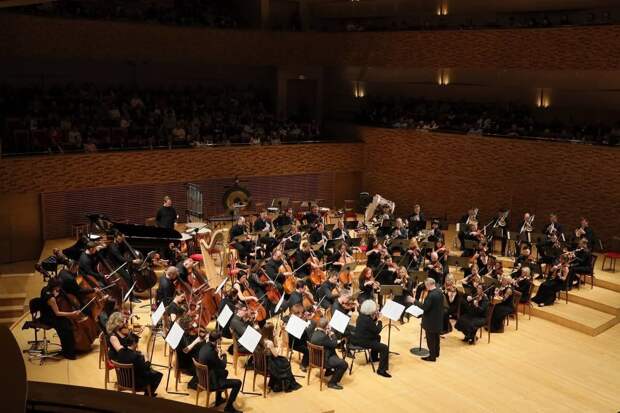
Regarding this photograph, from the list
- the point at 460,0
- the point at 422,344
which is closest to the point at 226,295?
the point at 422,344

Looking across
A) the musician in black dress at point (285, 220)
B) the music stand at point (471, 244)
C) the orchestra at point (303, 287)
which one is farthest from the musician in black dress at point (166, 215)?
the music stand at point (471, 244)

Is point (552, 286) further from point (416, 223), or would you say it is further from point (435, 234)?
point (416, 223)

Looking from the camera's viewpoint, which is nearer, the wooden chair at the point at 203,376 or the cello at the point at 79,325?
the wooden chair at the point at 203,376

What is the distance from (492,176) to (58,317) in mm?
14449

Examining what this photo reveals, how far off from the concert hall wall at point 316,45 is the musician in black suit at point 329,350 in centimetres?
1266

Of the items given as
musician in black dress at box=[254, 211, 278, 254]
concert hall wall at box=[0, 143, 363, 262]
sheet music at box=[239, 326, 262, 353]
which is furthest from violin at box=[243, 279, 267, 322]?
concert hall wall at box=[0, 143, 363, 262]

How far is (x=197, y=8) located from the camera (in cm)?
2433

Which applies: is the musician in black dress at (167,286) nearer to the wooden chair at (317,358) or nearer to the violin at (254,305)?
the violin at (254,305)

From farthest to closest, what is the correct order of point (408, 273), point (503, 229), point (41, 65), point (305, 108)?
1. point (305, 108)
2. point (41, 65)
3. point (503, 229)
4. point (408, 273)

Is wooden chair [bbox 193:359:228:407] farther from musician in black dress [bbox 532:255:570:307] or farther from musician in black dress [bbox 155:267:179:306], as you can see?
musician in black dress [bbox 532:255:570:307]

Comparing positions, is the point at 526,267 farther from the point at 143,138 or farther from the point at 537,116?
the point at 143,138

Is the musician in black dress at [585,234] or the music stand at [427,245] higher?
the musician in black dress at [585,234]

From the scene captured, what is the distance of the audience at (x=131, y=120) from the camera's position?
1836cm

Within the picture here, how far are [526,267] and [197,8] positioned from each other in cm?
1599
